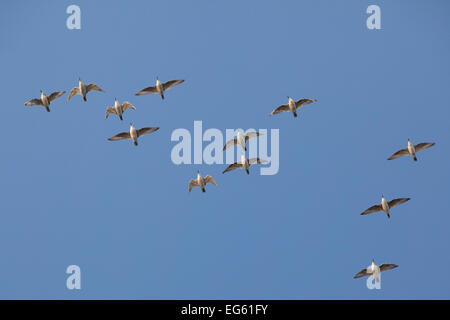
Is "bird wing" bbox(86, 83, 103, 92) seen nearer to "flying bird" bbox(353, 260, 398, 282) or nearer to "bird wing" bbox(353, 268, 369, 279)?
"bird wing" bbox(353, 268, 369, 279)

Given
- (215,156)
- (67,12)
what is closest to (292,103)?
(215,156)

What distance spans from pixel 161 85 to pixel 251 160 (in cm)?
884

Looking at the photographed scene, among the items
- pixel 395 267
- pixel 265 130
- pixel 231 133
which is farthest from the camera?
pixel 265 130

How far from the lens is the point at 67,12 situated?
220ft

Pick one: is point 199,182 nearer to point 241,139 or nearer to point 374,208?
point 241,139

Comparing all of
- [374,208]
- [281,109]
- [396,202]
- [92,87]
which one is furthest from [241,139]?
[396,202]

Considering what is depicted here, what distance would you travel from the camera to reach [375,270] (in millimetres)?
56906

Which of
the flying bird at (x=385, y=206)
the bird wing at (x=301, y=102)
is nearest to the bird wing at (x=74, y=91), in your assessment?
the bird wing at (x=301, y=102)

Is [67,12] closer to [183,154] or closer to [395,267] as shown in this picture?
[183,154]

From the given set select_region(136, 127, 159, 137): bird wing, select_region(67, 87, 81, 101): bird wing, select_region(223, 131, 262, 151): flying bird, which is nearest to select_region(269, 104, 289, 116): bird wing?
select_region(223, 131, 262, 151): flying bird

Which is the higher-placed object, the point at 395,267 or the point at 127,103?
the point at 127,103

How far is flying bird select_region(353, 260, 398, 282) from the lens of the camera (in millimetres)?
56812

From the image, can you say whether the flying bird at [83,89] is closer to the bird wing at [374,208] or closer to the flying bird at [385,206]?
the bird wing at [374,208]

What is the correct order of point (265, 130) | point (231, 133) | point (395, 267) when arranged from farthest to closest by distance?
point (265, 130) < point (231, 133) < point (395, 267)
